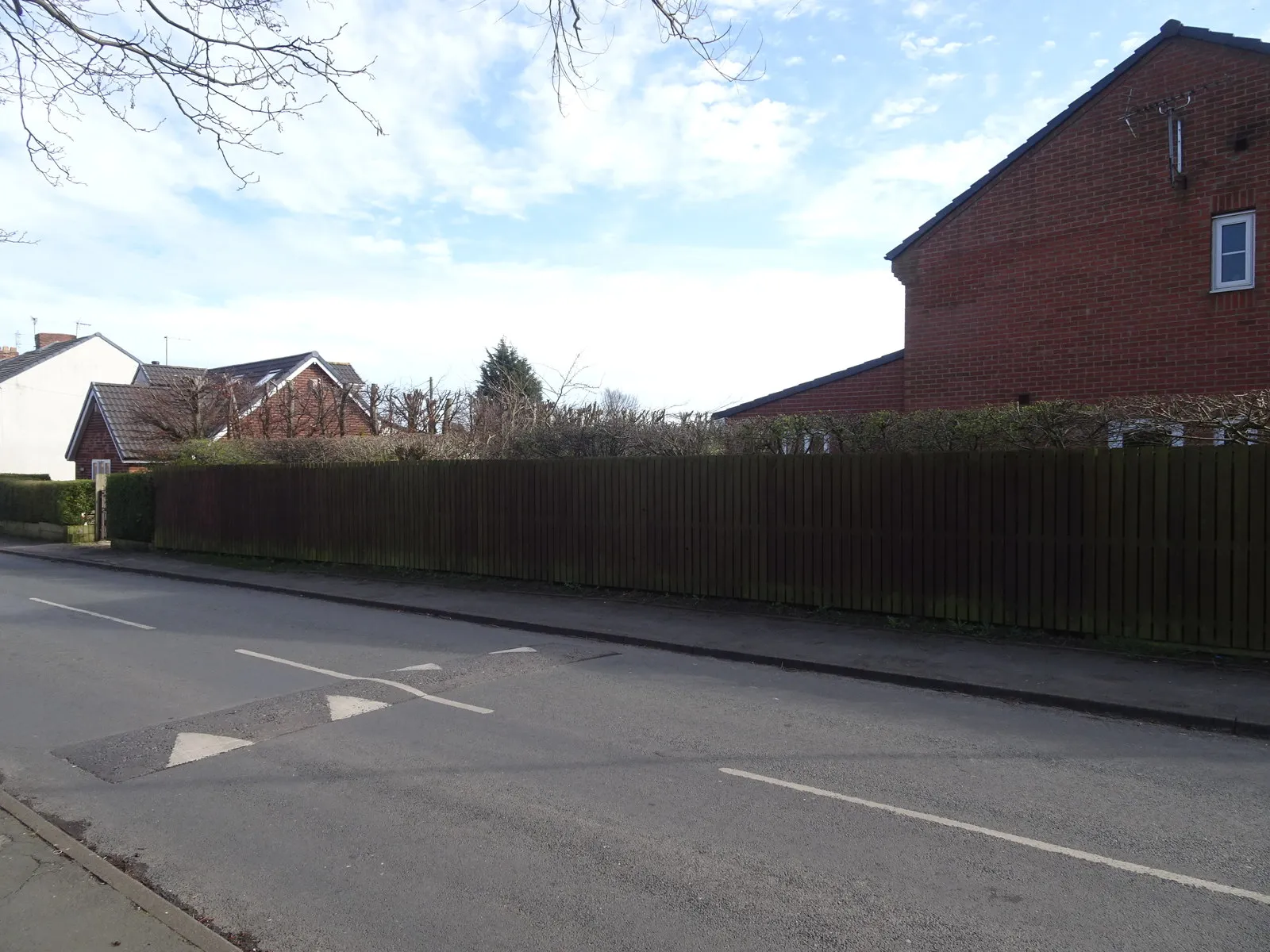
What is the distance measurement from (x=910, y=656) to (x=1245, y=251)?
7.84 meters

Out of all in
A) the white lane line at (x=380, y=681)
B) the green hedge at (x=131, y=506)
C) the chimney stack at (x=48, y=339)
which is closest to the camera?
the white lane line at (x=380, y=681)

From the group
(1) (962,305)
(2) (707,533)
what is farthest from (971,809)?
(1) (962,305)

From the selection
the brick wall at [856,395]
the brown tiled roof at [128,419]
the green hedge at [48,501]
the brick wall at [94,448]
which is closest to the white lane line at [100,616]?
the brick wall at [856,395]

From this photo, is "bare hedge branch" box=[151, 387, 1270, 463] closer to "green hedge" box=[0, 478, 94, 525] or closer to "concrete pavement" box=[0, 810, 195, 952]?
"green hedge" box=[0, 478, 94, 525]

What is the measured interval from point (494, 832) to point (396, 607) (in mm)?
9198

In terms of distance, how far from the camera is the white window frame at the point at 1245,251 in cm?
1202

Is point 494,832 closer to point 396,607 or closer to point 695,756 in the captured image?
point 695,756

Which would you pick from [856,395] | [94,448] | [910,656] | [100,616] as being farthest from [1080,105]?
[94,448]

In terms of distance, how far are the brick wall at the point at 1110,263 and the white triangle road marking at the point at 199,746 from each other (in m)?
11.8

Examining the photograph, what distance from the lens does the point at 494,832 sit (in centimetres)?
493

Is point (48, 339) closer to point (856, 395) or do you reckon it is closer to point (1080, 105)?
point (856, 395)

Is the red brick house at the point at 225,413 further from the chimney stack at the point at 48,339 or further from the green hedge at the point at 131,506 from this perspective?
the chimney stack at the point at 48,339

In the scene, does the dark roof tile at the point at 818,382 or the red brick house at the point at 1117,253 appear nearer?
the red brick house at the point at 1117,253

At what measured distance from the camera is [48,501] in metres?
28.2
